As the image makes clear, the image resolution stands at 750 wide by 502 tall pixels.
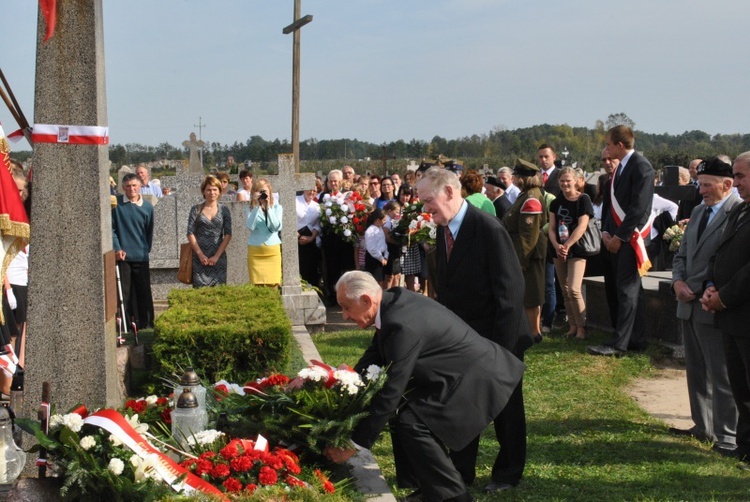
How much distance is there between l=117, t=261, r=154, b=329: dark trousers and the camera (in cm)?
1097

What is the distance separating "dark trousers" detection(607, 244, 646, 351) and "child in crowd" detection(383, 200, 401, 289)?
13.4ft

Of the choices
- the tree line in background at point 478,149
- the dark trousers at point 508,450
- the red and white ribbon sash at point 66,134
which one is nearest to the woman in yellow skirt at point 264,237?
the red and white ribbon sash at point 66,134

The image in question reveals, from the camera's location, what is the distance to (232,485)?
404 centimetres

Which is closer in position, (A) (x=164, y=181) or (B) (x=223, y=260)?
(B) (x=223, y=260)

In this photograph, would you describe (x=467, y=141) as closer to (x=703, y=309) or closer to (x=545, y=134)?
(x=545, y=134)

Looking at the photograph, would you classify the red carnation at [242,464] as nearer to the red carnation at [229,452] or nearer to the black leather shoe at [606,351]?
the red carnation at [229,452]

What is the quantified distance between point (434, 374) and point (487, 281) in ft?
3.17

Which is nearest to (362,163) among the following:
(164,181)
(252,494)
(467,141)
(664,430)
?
(467,141)

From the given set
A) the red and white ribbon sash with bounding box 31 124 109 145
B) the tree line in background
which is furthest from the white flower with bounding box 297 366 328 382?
the tree line in background

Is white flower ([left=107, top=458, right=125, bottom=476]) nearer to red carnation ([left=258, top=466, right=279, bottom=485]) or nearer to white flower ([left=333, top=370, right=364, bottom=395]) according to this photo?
red carnation ([left=258, top=466, right=279, bottom=485])

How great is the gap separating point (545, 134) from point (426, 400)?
50.5m

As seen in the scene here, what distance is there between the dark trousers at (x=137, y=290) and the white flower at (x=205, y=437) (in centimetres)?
667

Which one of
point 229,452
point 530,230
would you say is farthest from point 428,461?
point 530,230

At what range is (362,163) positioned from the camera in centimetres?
4572
